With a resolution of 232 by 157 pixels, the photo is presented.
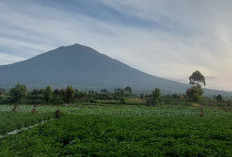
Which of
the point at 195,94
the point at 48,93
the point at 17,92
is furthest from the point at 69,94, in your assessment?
the point at 195,94

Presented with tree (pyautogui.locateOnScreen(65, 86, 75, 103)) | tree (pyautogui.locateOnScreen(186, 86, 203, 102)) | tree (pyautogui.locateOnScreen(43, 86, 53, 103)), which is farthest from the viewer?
tree (pyautogui.locateOnScreen(186, 86, 203, 102))

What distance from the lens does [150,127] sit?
17.5 metres

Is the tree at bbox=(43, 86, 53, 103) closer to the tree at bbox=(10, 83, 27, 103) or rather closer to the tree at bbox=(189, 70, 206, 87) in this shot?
the tree at bbox=(10, 83, 27, 103)

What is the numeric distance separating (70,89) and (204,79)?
57275mm

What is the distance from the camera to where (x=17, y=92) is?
54219 millimetres

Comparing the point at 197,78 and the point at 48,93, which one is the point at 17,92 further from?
the point at 197,78

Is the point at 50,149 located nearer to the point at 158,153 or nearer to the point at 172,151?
the point at 158,153

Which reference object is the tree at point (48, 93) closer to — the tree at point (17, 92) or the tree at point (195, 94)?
the tree at point (17, 92)

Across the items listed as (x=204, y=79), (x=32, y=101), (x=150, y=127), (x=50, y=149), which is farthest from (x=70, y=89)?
(x=204, y=79)

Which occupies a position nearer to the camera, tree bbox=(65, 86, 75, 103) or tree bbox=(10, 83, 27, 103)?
tree bbox=(10, 83, 27, 103)

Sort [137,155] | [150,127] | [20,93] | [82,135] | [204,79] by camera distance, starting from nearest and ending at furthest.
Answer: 1. [137,155]
2. [82,135]
3. [150,127]
4. [20,93]
5. [204,79]

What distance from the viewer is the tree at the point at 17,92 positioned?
5419 cm

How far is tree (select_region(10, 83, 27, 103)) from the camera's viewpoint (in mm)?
54191

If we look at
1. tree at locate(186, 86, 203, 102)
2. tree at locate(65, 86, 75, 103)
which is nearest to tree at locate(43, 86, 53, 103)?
tree at locate(65, 86, 75, 103)
